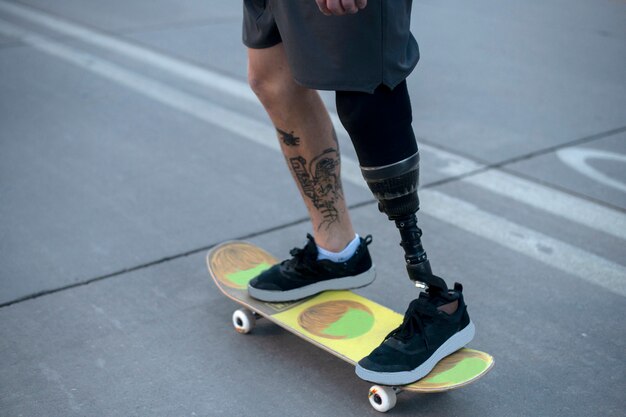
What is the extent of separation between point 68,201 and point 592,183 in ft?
8.48

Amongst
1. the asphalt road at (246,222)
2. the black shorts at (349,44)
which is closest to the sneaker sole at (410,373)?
the asphalt road at (246,222)

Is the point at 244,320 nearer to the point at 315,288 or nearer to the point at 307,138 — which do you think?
the point at 315,288

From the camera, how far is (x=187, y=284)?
333 cm

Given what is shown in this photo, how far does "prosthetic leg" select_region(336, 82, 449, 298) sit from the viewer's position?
93.5 inches

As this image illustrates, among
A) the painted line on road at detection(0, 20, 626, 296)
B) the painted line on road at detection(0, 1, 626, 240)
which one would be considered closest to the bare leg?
the painted line on road at detection(0, 20, 626, 296)

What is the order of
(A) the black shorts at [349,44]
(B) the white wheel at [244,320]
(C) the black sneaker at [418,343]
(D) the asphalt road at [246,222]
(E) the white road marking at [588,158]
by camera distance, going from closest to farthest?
(A) the black shorts at [349,44] < (C) the black sneaker at [418,343] < (D) the asphalt road at [246,222] < (B) the white wheel at [244,320] < (E) the white road marking at [588,158]

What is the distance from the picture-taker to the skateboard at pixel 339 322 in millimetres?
2445

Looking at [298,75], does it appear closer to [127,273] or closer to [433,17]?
[127,273]

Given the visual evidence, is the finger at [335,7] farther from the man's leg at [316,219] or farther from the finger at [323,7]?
the man's leg at [316,219]

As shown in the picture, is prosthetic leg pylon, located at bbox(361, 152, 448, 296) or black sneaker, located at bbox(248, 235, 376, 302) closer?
prosthetic leg pylon, located at bbox(361, 152, 448, 296)

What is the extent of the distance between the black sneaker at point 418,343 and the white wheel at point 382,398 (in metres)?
0.06

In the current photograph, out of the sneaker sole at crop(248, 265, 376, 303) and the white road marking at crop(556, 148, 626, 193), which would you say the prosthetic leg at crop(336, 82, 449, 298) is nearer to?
the sneaker sole at crop(248, 265, 376, 303)

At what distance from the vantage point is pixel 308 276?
294cm

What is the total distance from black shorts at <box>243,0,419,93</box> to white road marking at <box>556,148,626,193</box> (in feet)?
7.22
